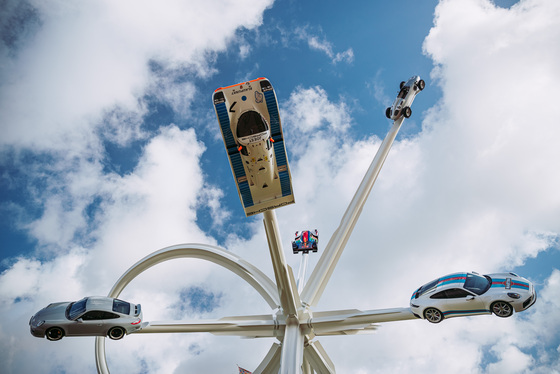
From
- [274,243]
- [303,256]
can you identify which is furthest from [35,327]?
[303,256]

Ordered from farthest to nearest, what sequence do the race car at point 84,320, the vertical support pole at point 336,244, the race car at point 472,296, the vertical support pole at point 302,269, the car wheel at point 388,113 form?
the car wheel at point 388,113 → the vertical support pole at point 302,269 → the vertical support pole at point 336,244 → the race car at point 84,320 → the race car at point 472,296

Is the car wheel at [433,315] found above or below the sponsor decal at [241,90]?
below

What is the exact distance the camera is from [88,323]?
19.2 metres

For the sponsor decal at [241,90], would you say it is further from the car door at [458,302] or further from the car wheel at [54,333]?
the car wheel at [54,333]

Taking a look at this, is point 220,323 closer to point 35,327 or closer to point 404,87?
point 35,327

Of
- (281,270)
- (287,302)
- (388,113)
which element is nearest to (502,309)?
(281,270)

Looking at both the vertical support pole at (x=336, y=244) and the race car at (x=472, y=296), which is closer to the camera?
the race car at (x=472, y=296)

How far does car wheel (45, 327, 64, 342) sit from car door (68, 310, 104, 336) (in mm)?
423

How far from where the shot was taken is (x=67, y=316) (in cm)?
1928

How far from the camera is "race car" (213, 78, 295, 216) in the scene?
1614 cm

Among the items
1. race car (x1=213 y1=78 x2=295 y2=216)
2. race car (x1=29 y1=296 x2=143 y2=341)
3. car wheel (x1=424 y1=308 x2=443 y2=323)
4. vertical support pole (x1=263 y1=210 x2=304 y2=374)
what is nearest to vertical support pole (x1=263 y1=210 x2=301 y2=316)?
vertical support pole (x1=263 y1=210 x2=304 y2=374)

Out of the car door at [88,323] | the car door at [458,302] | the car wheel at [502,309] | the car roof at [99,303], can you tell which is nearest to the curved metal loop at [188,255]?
the car roof at [99,303]

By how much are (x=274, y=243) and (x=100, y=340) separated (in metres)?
14.1

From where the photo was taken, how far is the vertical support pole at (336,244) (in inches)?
938
